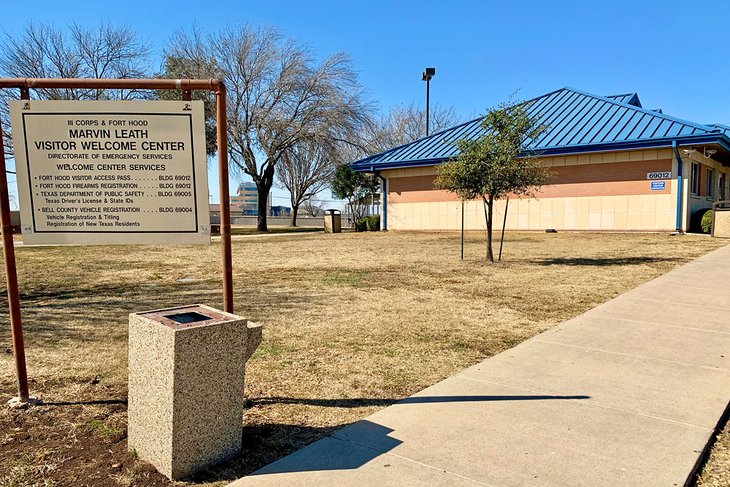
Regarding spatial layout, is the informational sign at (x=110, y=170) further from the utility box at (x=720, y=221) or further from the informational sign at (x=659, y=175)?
the informational sign at (x=659, y=175)

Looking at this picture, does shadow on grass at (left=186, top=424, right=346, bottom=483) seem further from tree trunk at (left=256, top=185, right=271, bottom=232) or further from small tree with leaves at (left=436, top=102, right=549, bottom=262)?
tree trunk at (left=256, top=185, right=271, bottom=232)

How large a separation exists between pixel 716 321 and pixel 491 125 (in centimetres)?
741

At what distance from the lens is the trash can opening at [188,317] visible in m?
2.92

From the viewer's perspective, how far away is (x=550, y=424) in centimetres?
328

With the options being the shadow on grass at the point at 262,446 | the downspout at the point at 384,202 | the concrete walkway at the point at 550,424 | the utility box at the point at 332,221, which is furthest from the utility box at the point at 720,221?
the shadow on grass at the point at 262,446

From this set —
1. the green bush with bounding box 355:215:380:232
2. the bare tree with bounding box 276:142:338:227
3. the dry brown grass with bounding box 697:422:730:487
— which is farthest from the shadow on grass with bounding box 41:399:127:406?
the bare tree with bounding box 276:142:338:227

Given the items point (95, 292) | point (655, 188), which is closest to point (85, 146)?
point (95, 292)

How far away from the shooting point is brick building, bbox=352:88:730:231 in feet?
70.1

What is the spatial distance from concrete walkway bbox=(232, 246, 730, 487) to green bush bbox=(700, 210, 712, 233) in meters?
18.8

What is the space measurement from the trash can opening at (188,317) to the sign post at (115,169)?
1.90 feet

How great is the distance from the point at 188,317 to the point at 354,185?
121 ft

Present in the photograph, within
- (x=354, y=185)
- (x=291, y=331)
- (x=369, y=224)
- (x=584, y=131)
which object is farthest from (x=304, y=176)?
(x=291, y=331)

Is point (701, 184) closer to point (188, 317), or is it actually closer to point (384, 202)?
point (384, 202)

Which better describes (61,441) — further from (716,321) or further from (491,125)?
(491,125)
